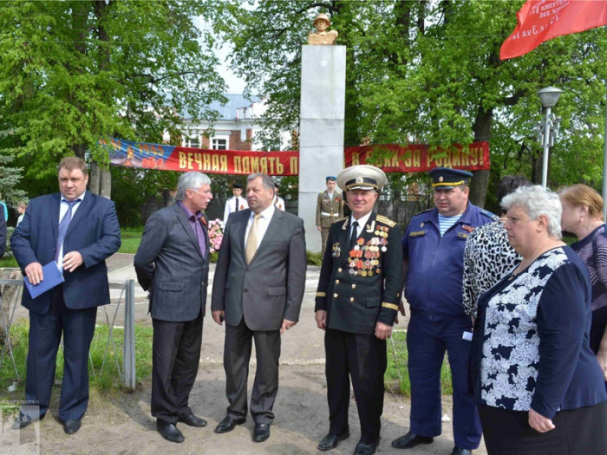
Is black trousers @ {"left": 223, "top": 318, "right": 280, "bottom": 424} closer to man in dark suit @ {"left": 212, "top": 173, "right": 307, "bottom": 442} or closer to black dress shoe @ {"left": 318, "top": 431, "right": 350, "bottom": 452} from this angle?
man in dark suit @ {"left": 212, "top": 173, "right": 307, "bottom": 442}

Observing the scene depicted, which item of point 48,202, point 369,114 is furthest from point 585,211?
point 369,114

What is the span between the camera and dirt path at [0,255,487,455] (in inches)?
148

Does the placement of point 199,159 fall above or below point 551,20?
below

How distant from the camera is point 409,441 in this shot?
3.82m

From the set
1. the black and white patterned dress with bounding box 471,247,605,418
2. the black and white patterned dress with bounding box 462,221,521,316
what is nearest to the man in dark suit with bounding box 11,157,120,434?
the black and white patterned dress with bounding box 462,221,521,316

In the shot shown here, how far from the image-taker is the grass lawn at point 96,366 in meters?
4.63

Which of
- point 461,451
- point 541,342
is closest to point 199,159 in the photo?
point 461,451

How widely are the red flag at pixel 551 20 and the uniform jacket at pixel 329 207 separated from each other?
4.77 meters

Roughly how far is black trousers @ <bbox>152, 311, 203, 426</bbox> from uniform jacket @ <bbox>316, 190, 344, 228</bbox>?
832cm

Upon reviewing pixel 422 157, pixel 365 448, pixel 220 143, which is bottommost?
pixel 365 448

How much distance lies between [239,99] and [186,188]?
185 feet

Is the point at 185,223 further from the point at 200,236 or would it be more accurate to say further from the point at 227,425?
the point at 227,425

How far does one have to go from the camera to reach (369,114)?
19.0 metres

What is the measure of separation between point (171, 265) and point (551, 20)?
681cm
